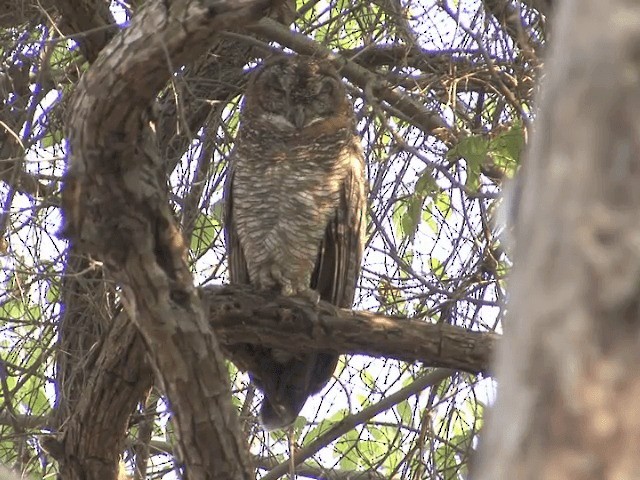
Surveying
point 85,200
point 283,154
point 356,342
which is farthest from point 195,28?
point 283,154

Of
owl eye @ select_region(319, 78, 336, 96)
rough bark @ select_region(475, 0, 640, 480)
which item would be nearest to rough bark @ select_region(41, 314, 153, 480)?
owl eye @ select_region(319, 78, 336, 96)

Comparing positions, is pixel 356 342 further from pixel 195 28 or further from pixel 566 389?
pixel 566 389

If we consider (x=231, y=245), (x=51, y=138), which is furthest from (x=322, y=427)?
(x=51, y=138)

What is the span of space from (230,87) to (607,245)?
3616 mm

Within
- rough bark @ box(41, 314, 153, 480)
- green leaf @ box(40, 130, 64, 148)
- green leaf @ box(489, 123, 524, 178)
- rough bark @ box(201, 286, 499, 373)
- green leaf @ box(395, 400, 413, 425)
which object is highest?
green leaf @ box(40, 130, 64, 148)

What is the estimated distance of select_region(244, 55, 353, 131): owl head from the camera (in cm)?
417

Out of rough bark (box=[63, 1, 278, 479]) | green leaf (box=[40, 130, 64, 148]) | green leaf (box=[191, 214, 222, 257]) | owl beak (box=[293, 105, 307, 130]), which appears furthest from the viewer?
owl beak (box=[293, 105, 307, 130])

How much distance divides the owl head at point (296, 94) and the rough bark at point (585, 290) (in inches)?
128

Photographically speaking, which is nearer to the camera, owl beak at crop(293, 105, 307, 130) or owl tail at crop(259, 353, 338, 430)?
owl tail at crop(259, 353, 338, 430)

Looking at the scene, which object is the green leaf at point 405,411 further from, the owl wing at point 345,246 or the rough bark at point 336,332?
the rough bark at point 336,332

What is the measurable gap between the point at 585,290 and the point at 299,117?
358 centimetres

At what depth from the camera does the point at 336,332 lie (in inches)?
125

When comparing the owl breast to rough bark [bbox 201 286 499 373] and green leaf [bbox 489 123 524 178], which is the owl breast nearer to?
rough bark [bbox 201 286 499 373]

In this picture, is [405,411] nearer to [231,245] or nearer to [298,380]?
[298,380]
